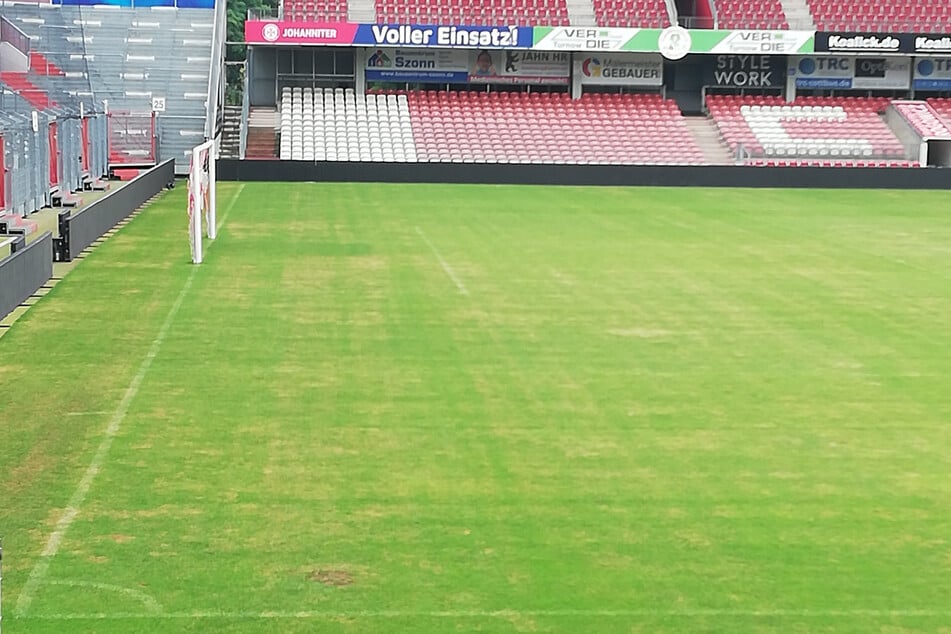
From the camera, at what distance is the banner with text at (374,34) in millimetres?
47250

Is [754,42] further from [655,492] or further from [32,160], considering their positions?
[655,492]

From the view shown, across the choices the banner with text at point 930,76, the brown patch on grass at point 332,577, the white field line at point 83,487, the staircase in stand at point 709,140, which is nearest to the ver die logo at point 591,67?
the staircase in stand at point 709,140

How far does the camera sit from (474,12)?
53.1m

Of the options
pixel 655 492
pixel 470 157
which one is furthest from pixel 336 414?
pixel 470 157

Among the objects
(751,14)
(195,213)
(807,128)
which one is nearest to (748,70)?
(751,14)

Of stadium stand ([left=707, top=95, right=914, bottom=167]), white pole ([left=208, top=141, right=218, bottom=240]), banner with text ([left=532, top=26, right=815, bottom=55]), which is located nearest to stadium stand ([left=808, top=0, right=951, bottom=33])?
stadium stand ([left=707, top=95, right=914, bottom=167])

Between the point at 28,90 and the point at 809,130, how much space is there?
93.1 ft

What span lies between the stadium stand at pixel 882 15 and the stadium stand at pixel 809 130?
2760mm

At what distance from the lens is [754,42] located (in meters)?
49.3

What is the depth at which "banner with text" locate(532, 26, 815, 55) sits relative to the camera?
48.9 m

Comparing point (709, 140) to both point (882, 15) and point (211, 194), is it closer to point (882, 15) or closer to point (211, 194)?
point (882, 15)

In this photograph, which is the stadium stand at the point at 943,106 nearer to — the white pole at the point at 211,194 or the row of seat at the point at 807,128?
the row of seat at the point at 807,128

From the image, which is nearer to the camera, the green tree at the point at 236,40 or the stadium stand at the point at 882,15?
the stadium stand at the point at 882,15

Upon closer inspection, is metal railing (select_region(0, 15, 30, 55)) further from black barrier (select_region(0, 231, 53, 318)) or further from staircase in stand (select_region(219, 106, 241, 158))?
black barrier (select_region(0, 231, 53, 318))
